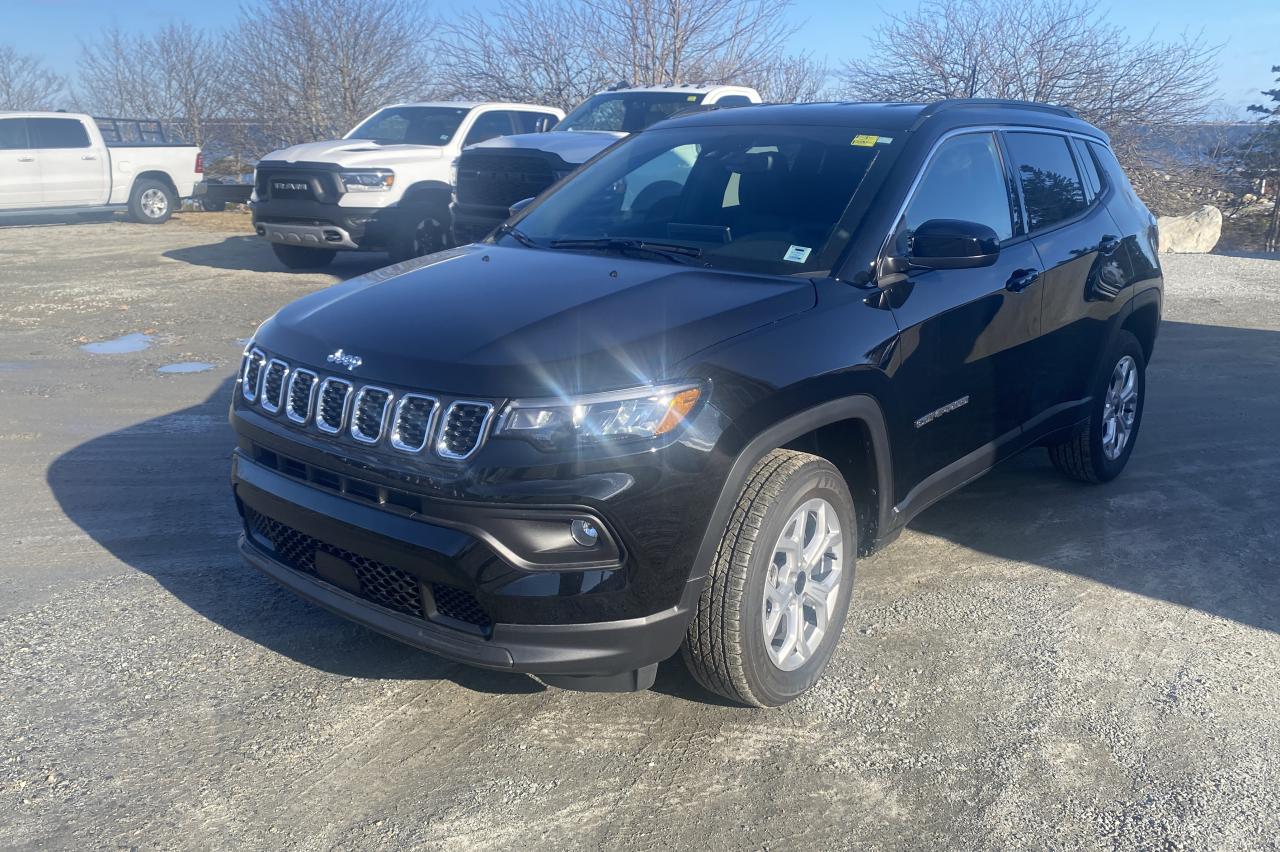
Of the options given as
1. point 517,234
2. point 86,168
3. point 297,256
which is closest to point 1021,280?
point 517,234

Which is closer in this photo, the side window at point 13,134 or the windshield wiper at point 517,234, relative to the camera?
the windshield wiper at point 517,234

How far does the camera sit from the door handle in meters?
4.41

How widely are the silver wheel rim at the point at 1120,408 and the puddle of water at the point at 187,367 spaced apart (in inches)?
238

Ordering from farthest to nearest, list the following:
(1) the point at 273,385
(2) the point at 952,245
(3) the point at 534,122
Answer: (3) the point at 534,122
(2) the point at 952,245
(1) the point at 273,385

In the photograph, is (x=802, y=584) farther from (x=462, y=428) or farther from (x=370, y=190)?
(x=370, y=190)

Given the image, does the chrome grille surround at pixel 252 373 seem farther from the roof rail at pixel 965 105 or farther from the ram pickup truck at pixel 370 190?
the ram pickup truck at pixel 370 190

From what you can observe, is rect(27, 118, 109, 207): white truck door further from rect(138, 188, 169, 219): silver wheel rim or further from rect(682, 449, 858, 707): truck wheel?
rect(682, 449, 858, 707): truck wheel

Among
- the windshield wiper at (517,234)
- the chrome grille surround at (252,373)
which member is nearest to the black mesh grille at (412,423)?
the chrome grille surround at (252,373)

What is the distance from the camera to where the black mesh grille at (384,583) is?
3008 mm

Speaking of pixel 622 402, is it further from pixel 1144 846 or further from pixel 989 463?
pixel 989 463

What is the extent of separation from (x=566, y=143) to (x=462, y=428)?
27.2ft

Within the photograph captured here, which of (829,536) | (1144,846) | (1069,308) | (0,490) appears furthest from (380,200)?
(1144,846)

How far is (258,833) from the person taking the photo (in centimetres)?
282

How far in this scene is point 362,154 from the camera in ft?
38.3
